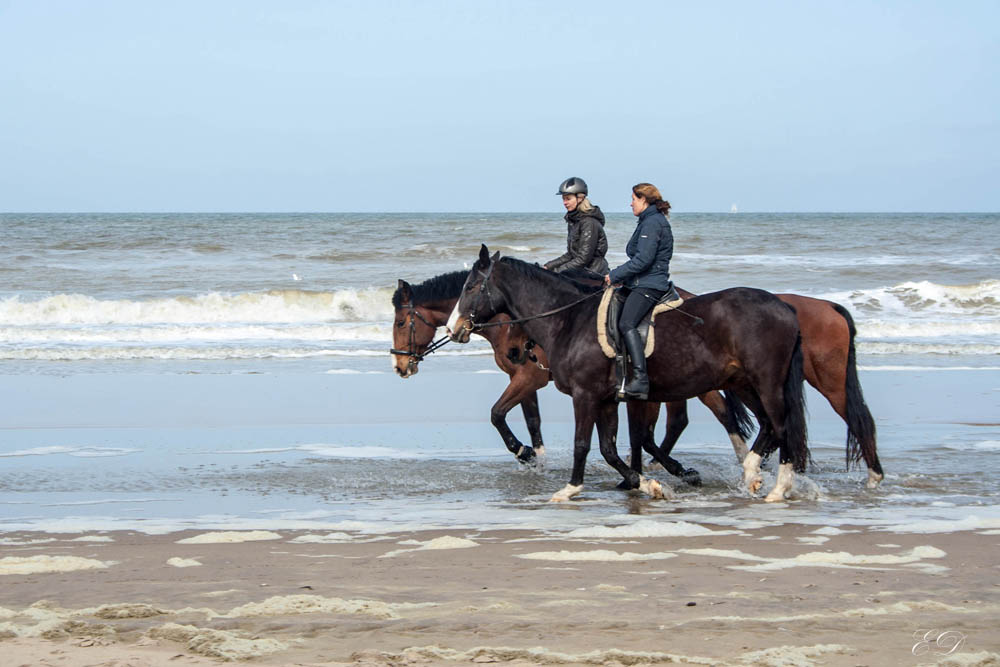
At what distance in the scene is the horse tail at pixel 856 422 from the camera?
838 cm

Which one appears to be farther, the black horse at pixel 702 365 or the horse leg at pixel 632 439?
the horse leg at pixel 632 439

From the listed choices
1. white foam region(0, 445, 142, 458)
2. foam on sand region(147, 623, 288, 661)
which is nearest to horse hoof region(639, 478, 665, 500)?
foam on sand region(147, 623, 288, 661)

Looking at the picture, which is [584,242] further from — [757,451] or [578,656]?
[578,656]

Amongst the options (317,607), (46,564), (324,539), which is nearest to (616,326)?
(324,539)

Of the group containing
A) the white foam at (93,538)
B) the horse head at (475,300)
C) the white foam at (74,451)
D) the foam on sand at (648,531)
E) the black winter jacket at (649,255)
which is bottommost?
the white foam at (74,451)

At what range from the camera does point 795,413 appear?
26.2 feet

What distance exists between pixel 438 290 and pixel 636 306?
7.73ft

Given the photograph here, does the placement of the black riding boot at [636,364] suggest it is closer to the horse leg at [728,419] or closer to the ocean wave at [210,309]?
the horse leg at [728,419]

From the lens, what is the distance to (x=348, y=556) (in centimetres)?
607

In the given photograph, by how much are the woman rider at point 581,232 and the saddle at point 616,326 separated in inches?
43.8

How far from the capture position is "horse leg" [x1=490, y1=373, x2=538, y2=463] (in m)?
9.33

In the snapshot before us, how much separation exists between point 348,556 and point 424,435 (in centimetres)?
486

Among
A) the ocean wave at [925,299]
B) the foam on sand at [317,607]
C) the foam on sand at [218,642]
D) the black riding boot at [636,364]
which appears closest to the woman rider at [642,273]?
the black riding boot at [636,364]

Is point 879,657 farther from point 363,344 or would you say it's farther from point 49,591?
point 363,344
